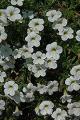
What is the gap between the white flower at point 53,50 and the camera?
16.6ft

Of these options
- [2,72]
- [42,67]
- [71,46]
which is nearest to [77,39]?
[71,46]

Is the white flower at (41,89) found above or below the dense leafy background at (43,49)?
below

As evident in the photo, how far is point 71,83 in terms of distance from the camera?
A: 16.5 ft

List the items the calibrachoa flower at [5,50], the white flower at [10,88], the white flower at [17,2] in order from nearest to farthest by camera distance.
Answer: the white flower at [10,88] → the calibrachoa flower at [5,50] → the white flower at [17,2]

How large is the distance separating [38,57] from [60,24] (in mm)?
460

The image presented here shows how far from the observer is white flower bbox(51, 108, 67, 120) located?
5.03 m

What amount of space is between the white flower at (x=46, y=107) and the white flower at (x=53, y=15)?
0.92 m

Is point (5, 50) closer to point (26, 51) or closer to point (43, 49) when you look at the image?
point (26, 51)

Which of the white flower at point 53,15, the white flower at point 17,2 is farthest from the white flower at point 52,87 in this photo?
the white flower at point 17,2

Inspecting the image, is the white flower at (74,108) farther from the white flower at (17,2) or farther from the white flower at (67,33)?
the white flower at (17,2)

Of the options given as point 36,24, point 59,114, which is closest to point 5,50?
point 36,24

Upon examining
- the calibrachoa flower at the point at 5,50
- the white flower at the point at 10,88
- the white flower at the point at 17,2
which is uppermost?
the white flower at the point at 17,2

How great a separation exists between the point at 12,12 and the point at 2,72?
26.3 inches

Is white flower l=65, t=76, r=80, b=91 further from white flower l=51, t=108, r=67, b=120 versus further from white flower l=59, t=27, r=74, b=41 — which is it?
white flower l=59, t=27, r=74, b=41
